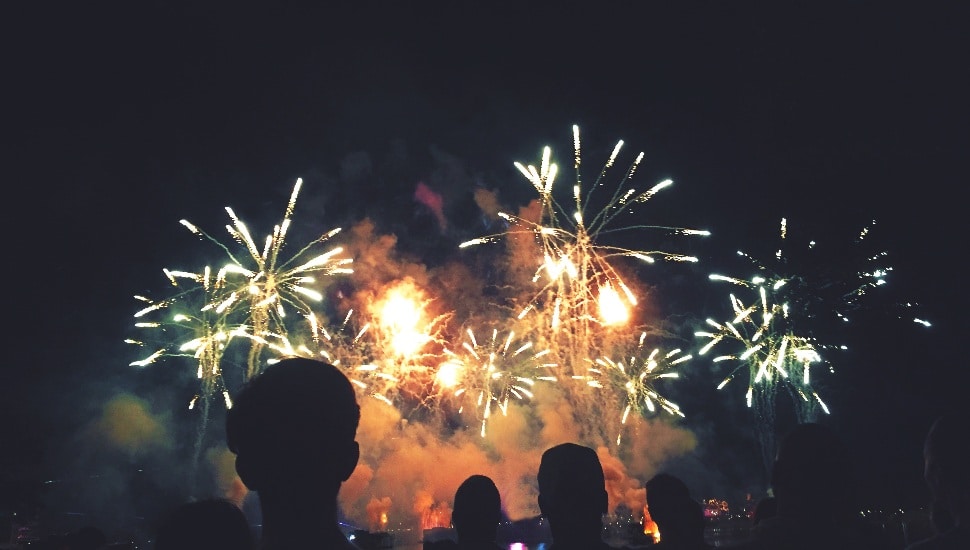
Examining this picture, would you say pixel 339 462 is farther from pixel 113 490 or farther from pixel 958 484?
pixel 113 490

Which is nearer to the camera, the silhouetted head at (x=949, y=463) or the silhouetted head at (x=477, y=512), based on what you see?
the silhouetted head at (x=949, y=463)

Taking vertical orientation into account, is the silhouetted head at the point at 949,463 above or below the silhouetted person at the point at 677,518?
above

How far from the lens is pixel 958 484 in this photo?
125 inches

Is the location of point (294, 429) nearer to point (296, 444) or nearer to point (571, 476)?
point (296, 444)

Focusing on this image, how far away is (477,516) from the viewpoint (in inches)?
150

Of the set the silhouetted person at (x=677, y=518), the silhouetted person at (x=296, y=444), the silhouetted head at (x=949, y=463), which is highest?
the silhouetted person at (x=296, y=444)

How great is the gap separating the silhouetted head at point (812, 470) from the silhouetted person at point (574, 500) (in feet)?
2.89

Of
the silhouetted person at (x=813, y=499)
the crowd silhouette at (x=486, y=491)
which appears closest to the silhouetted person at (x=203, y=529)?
the crowd silhouette at (x=486, y=491)

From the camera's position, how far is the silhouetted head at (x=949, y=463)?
10.4 feet

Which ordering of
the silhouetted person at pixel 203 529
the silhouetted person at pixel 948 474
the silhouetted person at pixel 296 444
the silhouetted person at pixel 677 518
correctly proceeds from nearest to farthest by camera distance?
the silhouetted person at pixel 296 444, the silhouetted person at pixel 203 529, the silhouetted person at pixel 948 474, the silhouetted person at pixel 677 518

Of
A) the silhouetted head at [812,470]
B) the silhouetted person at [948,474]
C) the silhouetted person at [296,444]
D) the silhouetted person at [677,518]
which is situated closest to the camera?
the silhouetted person at [296,444]

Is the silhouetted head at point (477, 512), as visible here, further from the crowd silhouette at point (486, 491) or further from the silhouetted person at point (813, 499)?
the silhouetted person at point (813, 499)

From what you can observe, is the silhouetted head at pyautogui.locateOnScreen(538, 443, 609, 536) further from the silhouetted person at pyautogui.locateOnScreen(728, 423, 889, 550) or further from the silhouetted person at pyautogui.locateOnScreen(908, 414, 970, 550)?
the silhouetted person at pyautogui.locateOnScreen(908, 414, 970, 550)

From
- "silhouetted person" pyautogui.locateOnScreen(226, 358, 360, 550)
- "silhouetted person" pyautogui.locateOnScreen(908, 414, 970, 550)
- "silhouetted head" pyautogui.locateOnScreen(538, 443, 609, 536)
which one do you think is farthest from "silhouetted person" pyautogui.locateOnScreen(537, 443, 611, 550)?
"silhouetted person" pyautogui.locateOnScreen(908, 414, 970, 550)
